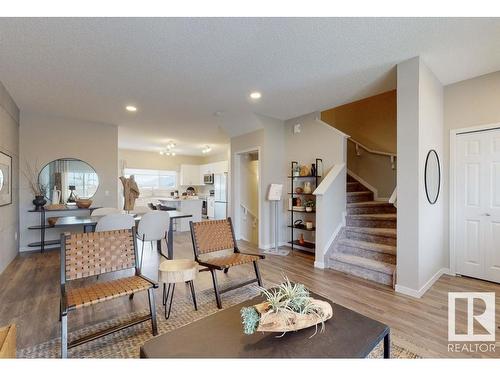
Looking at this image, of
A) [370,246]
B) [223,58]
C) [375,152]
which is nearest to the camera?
[223,58]

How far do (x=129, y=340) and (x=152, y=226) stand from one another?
1.91m

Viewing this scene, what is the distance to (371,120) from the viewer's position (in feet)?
17.3

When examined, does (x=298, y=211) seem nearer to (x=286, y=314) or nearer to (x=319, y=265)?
(x=319, y=265)

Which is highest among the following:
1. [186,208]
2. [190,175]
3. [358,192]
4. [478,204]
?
[190,175]

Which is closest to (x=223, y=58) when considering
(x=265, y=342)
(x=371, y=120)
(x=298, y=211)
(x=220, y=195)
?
(x=265, y=342)

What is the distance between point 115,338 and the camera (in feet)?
6.40

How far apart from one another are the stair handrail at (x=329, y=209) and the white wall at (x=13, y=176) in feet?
15.2

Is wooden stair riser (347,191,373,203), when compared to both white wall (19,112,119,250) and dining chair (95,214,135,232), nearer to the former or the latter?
dining chair (95,214,135,232)

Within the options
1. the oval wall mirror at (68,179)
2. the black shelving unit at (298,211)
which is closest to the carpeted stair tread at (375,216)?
the black shelving unit at (298,211)

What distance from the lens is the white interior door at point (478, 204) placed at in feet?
10.1

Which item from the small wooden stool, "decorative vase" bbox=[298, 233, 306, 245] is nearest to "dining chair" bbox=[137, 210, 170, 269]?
the small wooden stool
